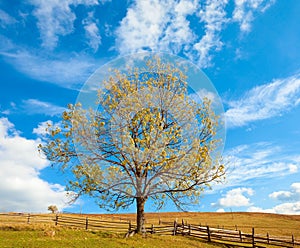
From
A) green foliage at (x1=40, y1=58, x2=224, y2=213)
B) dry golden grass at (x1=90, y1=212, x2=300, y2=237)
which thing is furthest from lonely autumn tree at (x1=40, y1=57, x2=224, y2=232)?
dry golden grass at (x1=90, y1=212, x2=300, y2=237)

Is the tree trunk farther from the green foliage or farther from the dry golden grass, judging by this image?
the dry golden grass

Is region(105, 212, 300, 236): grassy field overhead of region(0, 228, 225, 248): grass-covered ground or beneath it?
overhead

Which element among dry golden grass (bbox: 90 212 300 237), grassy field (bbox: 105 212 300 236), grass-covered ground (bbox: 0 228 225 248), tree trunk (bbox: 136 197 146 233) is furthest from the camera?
grassy field (bbox: 105 212 300 236)

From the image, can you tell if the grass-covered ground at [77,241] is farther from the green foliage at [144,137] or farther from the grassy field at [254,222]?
the grassy field at [254,222]

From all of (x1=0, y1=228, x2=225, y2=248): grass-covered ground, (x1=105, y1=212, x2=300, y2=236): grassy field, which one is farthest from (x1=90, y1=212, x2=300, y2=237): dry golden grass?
(x1=0, y1=228, x2=225, y2=248): grass-covered ground

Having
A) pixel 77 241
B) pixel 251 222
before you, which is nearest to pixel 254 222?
pixel 251 222

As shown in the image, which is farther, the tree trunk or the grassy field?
the grassy field

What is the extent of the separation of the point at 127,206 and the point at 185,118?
7290 millimetres

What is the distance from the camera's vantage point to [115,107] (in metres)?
19.1

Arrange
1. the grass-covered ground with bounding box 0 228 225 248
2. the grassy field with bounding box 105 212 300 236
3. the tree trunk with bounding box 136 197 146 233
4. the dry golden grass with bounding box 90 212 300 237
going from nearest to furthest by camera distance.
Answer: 1. the grass-covered ground with bounding box 0 228 225 248
2. the tree trunk with bounding box 136 197 146 233
3. the dry golden grass with bounding box 90 212 300 237
4. the grassy field with bounding box 105 212 300 236

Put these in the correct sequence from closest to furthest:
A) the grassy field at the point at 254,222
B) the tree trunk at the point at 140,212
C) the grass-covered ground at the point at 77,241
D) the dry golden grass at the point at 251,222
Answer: the grass-covered ground at the point at 77,241 → the tree trunk at the point at 140,212 → the dry golden grass at the point at 251,222 → the grassy field at the point at 254,222

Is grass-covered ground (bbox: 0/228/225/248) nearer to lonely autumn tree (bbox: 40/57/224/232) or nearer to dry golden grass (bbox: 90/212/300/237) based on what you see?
lonely autumn tree (bbox: 40/57/224/232)

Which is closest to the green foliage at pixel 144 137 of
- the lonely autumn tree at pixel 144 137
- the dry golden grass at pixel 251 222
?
the lonely autumn tree at pixel 144 137

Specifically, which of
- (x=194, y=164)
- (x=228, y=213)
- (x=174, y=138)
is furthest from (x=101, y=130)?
(x=228, y=213)
